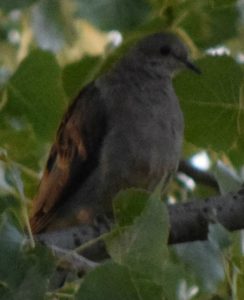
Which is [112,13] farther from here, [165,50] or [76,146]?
[165,50]

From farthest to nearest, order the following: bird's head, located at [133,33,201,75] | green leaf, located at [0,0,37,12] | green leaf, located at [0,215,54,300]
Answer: bird's head, located at [133,33,201,75], green leaf, located at [0,0,37,12], green leaf, located at [0,215,54,300]

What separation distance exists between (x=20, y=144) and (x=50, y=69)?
269 mm

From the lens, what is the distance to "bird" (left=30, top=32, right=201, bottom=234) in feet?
8.93

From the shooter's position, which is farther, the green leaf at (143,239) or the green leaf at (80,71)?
the green leaf at (80,71)

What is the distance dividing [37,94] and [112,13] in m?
0.37

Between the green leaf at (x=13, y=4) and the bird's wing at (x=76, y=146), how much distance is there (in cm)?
95

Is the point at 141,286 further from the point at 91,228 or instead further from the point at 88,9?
the point at 91,228

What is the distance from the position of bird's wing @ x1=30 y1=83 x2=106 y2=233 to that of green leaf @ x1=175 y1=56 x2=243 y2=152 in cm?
62

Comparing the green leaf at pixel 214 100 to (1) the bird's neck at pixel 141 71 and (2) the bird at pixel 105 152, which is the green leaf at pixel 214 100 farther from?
(1) the bird's neck at pixel 141 71

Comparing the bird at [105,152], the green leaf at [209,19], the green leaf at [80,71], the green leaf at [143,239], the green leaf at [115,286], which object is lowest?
the bird at [105,152]

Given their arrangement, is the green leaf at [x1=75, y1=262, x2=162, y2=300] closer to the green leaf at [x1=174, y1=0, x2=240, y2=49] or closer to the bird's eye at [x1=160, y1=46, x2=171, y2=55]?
the green leaf at [x1=174, y1=0, x2=240, y2=49]

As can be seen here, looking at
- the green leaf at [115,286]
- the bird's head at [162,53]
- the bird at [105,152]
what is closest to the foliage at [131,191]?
the green leaf at [115,286]

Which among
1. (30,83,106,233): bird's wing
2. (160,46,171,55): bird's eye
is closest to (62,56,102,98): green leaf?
(30,83,106,233): bird's wing

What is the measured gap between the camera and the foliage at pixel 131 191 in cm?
139
